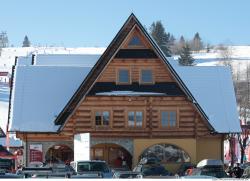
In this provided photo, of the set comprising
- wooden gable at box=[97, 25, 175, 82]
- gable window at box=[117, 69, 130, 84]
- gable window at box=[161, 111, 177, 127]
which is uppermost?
wooden gable at box=[97, 25, 175, 82]

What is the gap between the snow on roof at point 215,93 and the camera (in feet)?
172

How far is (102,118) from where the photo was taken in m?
49.6

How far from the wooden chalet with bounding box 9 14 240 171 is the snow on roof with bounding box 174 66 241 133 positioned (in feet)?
9.32

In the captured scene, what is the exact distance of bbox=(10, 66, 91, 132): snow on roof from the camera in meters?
51.6

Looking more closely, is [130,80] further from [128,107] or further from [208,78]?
[208,78]

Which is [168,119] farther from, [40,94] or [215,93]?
[40,94]

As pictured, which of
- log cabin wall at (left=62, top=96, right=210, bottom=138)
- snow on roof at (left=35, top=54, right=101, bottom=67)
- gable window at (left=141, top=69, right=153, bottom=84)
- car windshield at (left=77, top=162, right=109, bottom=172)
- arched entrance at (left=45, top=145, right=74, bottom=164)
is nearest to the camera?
car windshield at (left=77, top=162, right=109, bottom=172)

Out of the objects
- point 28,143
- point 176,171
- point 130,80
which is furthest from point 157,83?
point 28,143

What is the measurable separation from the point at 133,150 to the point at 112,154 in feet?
7.26

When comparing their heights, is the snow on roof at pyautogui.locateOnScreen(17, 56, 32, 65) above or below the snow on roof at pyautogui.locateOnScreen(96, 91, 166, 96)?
above

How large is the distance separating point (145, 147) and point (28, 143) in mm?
8211

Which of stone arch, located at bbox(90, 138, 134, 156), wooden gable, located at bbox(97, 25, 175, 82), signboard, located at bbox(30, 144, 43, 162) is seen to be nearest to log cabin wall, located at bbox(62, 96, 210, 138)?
stone arch, located at bbox(90, 138, 134, 156)

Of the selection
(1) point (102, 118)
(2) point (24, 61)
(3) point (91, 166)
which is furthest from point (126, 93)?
(2) point (24, 61)

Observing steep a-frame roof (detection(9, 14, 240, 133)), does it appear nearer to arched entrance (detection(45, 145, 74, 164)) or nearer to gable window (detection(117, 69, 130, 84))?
gable window (detection(117, 69, 130, 84))
